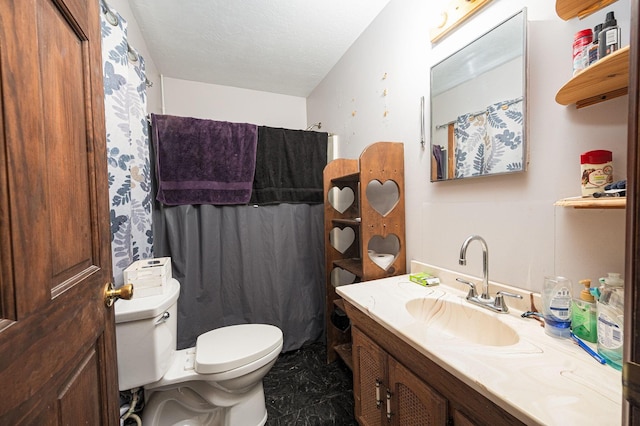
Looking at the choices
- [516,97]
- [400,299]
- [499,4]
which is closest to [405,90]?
[499,4]

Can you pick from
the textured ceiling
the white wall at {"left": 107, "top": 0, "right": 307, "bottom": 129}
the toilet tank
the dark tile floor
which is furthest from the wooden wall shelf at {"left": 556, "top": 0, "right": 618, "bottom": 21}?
the white wall at {"left": 107, "top": 0, "right": 307, "bottom": 129}

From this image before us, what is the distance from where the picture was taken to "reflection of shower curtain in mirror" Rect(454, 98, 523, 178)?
899mm

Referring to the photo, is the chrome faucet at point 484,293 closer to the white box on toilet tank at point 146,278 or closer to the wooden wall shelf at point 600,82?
the wooden wall shelf at point 600,82

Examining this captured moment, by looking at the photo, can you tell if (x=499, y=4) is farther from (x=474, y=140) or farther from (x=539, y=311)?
(x=539, y=311)

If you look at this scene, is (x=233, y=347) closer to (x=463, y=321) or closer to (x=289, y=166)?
(x=463, y=321)

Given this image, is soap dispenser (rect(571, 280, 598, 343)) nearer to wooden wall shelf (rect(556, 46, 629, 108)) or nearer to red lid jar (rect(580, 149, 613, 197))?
red lid jar (rect(580, 149, 613, 197))

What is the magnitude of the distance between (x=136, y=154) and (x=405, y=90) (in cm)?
152

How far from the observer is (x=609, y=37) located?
2.04 feet

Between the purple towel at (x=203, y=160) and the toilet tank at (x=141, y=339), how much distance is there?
2.78 feet

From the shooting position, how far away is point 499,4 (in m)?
0.95

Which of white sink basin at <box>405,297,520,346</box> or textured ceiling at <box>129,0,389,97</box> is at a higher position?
textured ceiling at <box>129,0,389,97</box>

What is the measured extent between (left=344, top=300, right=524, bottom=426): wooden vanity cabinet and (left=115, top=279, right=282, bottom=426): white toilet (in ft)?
1.68

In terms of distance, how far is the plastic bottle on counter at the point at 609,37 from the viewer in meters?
0.62

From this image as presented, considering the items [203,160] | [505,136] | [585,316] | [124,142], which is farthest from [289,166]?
[585,316]
